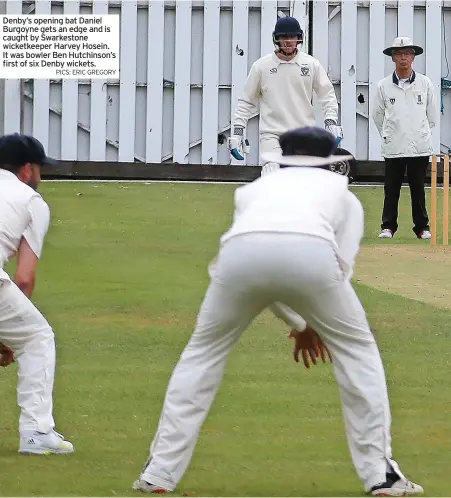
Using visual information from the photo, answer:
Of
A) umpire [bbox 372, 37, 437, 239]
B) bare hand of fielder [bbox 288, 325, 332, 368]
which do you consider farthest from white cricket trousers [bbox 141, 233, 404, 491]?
umpire [bbox 372, 37, 437, 239]

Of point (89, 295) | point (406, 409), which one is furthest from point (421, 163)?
point (406, 409)

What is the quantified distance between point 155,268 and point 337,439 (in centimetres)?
650

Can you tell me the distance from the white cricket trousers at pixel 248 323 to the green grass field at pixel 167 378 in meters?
0.24

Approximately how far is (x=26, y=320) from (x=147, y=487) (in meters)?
1.20

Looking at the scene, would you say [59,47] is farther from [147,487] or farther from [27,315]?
[147,487]

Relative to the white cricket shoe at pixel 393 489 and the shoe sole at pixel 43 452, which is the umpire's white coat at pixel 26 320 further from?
the white cricket shoe at pixel 393 489

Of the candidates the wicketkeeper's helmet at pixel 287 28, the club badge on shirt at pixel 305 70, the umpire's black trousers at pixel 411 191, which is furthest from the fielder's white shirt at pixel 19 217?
the umpire's black trousers at pixel 411 191

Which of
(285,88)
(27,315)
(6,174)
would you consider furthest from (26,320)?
(285,88)

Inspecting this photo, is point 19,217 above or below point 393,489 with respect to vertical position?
above

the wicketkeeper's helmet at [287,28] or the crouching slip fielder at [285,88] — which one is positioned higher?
the wicketkeeper's helmet at [287,28]

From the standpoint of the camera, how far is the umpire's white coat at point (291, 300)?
5848mm

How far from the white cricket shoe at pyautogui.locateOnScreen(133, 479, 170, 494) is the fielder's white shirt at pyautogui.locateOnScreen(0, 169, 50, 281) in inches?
50.2

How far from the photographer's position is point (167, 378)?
9.12 m

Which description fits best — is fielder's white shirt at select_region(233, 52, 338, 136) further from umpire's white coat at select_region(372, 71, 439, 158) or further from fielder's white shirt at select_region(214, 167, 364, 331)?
fielder's white shirt at select_region(214, 167, 364, 331)
